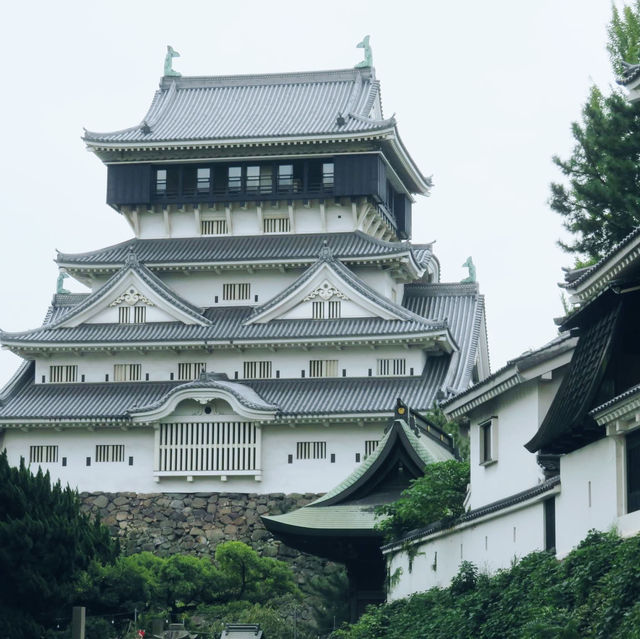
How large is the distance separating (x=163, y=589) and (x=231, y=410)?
12897 millimetres

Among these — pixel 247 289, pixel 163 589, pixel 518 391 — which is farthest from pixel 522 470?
pixel 247 289

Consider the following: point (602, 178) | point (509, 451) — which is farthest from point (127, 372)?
point (509, 451)

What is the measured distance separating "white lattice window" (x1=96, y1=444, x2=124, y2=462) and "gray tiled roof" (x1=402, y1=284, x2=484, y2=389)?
42.2ft

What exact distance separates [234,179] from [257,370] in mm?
8491

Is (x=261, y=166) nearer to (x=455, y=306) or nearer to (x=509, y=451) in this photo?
(x=455, y=306)

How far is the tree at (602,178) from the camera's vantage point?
3878 centimetres

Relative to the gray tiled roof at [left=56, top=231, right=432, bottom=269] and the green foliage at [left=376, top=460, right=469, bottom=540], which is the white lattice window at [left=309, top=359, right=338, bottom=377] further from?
the green foliage at [left=376, top=460, right=469, bottom=540]

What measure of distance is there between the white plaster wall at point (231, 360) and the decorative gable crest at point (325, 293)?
1.95 meters

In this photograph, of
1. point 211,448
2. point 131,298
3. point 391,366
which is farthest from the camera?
point 131,298

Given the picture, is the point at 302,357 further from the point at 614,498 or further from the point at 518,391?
the point at 614,498

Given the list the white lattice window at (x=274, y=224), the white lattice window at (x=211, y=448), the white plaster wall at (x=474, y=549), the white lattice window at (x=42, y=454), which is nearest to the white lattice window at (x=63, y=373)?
the white lattice window at (x=42, y=454)

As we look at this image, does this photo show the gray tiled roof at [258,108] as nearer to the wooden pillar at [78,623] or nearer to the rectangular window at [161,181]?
the rectangular window at [161,181]

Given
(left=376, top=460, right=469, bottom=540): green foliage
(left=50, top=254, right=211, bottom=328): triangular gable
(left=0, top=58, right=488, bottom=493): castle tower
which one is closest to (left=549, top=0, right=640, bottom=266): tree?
(left=376, top=460, right=469, bottom=540): green foliage

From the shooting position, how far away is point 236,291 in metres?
62.8
